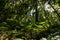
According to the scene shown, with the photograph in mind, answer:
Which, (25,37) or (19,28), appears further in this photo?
(19,28)

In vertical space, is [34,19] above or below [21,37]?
above

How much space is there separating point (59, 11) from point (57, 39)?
2389mm

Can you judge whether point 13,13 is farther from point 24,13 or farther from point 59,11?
point 59,11

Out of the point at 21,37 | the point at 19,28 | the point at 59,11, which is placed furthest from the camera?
the point at 59,11

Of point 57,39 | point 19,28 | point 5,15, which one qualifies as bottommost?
point 57,39

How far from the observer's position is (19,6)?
825 cm

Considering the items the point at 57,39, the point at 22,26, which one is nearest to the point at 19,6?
the point at 22,26

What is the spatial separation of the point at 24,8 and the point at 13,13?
0.63m

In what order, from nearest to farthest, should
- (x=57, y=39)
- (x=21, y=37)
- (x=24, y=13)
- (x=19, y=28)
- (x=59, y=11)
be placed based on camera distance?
(x=57, y=39) < (x=21, y=37) < (x=19, y=28) < (x=59, y=11) < (x=24, y=13)

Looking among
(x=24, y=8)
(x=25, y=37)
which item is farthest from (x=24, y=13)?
(x=25, y=37)

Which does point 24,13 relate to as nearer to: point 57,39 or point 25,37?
point 25,37

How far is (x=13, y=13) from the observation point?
8336 millimetres

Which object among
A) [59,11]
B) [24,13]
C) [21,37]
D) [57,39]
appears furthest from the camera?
[24,13]

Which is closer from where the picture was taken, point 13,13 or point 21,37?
point 21,37
